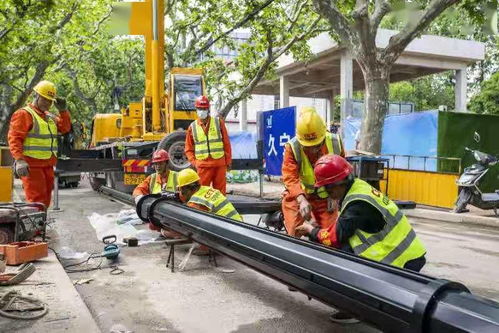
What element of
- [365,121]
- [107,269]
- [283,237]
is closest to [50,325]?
[283,237]

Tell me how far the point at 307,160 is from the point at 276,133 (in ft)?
28.3

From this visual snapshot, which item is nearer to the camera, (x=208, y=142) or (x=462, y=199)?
(x=208, y=142)

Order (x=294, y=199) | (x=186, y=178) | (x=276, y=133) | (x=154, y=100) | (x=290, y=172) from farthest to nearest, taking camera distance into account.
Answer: (x=276, y=133)
(x=154, y=100)
(x=186, y=178)
(x=294, y=199)
(x=290, y=172)

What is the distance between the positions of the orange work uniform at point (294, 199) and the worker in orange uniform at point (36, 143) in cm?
294

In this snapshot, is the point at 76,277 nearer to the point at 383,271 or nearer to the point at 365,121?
the point at 383,271

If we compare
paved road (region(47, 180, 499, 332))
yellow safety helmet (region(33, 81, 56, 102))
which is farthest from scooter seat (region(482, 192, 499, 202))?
yellow safety helmet (region(33, 81, 56, 102))

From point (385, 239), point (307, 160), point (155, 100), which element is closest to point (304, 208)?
point (307, 160)

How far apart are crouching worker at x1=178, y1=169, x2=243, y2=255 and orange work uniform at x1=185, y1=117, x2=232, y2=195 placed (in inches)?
55.9

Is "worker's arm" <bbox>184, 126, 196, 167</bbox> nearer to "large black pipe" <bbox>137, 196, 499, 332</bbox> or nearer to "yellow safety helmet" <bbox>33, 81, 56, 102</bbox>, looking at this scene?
"yellow safety helmet" <bbox>33, 81, 56, 102</bbox>

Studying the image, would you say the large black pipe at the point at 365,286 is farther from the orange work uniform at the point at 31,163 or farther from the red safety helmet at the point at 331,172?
the orange work uniform at the point at 31,163

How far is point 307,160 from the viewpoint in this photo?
4.77m

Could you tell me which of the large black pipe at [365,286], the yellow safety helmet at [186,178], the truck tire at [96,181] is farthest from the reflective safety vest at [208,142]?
the truck tire at [96,181]

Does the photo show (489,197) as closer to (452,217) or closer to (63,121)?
(452,217)

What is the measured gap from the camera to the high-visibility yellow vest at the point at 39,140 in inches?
229
